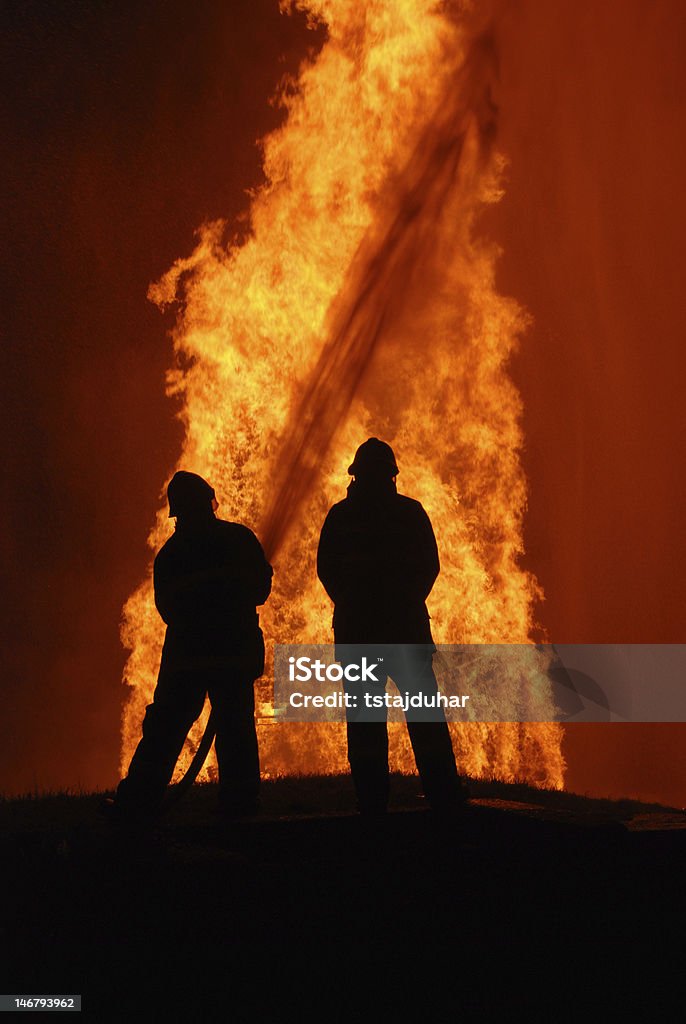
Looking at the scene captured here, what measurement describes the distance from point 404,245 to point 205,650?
10.1 m

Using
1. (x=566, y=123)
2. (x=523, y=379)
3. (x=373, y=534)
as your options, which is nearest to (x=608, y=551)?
(x=523, y=379)

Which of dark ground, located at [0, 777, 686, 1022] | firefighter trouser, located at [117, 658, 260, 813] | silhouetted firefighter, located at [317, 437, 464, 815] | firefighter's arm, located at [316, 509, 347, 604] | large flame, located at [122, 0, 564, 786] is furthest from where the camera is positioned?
large flame, located at [122, 0, 564, 786]

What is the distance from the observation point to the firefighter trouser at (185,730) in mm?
6195

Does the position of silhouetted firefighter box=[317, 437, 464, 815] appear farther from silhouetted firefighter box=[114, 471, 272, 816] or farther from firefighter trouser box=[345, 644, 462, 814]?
silhouetted firefighter box=[114, 471, 272, 816]

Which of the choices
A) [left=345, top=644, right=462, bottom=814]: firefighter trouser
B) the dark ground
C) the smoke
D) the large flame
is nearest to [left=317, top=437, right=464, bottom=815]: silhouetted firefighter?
[left=345, top=644, right=462, bottom=814]: firefighter trouser

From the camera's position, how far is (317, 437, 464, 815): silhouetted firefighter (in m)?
6.03

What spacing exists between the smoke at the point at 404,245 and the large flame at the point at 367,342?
3cm

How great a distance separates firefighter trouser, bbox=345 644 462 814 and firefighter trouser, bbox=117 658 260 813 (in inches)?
24.5

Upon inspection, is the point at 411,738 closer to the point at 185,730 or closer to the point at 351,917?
the point at 185,730

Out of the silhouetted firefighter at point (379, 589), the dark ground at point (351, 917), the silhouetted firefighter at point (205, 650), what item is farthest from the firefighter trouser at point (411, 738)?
the silhouetted firefighter at point (205, 650)

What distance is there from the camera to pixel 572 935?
4391mm

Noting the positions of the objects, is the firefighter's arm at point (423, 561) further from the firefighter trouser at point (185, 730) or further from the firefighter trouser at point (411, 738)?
the firefighter trouser at point (185, 730)

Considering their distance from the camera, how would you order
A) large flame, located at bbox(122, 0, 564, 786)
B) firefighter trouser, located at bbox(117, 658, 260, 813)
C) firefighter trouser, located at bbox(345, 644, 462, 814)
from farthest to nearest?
large flame, located at bbox(122, 0, 564, 786) → firefighter trouser, located at bbox(117, 658, 260, 813) → firefighter trouser, located at bbox(345, 644, 462, 814)

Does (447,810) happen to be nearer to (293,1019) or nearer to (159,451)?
(293,1019)
